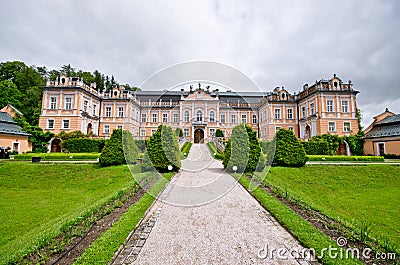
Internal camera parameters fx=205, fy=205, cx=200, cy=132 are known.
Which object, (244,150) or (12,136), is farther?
(12,136)

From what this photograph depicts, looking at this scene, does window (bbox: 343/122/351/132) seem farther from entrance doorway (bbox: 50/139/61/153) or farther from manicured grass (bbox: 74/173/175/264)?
entrance doorway (bbox: 50/139/61/153)

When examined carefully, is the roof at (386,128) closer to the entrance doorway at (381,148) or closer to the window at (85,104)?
the entrance doorway at (381,148)

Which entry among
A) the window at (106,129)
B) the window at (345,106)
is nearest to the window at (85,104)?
the window at (106,129)

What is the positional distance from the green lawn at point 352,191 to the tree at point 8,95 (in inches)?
1584

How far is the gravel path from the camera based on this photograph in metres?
3.67

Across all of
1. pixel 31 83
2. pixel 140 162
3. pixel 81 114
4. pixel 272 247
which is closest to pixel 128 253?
pixel 272 247

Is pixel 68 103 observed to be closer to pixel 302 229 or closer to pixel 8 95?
pixel 8 95

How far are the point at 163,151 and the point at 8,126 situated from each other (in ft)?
83.6

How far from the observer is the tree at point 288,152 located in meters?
13.9

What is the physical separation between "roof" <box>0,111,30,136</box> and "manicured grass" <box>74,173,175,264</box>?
26798mm

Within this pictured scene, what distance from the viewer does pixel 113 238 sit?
13.9ft

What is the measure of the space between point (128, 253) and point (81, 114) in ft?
103

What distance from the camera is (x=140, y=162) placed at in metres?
11.9

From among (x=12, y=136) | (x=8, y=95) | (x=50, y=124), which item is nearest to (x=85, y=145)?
(x=12, y=136)
